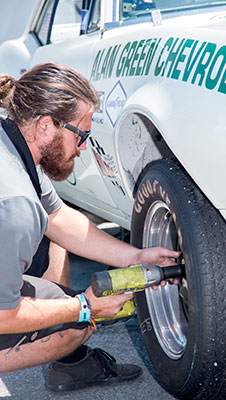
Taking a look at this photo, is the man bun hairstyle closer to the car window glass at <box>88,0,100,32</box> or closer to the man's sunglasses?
the man's sunglasses

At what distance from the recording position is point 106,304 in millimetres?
2373

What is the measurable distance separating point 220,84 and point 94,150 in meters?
1.16

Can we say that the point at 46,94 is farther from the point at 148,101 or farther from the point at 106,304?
the point at 106,304

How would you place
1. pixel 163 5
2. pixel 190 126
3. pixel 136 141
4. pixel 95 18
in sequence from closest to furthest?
pixel 190 126, pixel 136 141, pixel 163 5, pixel 95 18

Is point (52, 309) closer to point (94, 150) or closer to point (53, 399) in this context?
point (53, 399)

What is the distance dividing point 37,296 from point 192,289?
0.64 m

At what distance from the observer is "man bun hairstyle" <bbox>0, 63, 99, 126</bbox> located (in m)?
2.22

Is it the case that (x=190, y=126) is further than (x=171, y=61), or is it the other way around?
(x=171, y=61)

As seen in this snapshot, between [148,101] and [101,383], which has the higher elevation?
[148,101]

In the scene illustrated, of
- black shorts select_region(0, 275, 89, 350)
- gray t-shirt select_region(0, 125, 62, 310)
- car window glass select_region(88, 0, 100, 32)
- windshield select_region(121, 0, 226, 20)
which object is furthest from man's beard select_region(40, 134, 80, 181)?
car window glass select_region(88, 0, 100, 32)

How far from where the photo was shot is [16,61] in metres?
4.23

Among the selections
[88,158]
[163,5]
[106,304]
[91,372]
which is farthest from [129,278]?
[163,5]

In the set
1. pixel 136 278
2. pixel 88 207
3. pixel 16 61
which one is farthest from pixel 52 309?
pixel 16 61

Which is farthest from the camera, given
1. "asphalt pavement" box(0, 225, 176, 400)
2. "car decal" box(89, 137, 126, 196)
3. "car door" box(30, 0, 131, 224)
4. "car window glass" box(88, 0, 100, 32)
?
"car window glass" box(88, 0, 100, 32)
